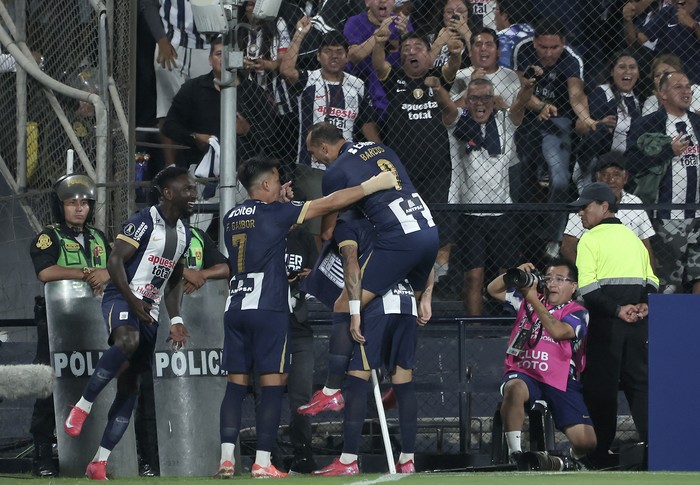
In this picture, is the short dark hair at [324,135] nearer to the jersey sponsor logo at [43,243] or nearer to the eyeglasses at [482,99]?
the jersey sponsor logo at [43,243]

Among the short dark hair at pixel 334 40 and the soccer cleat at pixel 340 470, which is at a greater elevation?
the short dark hair at pixel 334 40

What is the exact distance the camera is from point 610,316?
9.89 meters

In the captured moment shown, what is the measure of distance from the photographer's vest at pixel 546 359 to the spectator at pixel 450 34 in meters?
3.06

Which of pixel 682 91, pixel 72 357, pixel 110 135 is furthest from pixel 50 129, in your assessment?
pixel 682 91

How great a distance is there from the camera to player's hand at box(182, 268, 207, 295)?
945 centimetres

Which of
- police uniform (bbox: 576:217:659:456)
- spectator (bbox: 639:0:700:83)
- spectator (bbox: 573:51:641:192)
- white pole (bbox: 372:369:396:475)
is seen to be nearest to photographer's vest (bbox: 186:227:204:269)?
white pole (bbox: 372:369:396:475)

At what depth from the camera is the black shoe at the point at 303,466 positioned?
9742mm

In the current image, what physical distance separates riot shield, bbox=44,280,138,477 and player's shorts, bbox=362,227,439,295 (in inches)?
87.1

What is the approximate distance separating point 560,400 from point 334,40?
154 inches

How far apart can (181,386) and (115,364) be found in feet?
2.81

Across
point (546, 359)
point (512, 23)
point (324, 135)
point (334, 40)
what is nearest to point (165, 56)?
point (334, 40)

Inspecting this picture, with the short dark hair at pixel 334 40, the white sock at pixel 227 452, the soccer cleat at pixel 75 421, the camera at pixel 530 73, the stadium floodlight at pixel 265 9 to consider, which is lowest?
the white sock at pixel 227 452

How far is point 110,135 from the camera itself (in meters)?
10.7

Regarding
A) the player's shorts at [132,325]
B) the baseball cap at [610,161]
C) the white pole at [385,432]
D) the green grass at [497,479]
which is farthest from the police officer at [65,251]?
the baseball cap at [610,161]
